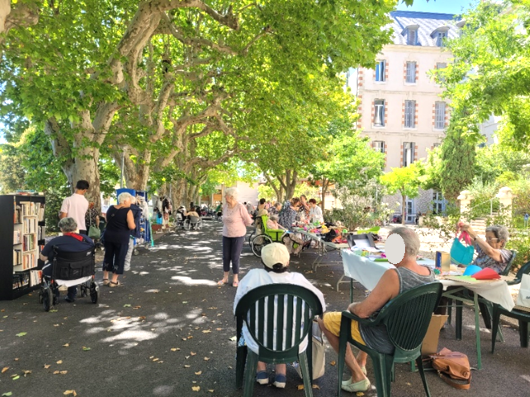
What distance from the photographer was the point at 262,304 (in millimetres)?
3246

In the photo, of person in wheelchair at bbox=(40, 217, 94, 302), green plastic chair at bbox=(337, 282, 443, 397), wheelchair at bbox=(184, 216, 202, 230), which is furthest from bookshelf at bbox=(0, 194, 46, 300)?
wheelchair at bbox=(184, 216, 202, 230)

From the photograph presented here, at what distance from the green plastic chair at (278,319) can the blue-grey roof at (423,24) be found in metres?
47.1

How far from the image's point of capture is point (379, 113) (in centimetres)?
4491

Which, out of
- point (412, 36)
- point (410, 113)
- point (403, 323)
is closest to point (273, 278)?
point (403, 323)

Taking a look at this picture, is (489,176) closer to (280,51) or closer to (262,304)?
(280,51)

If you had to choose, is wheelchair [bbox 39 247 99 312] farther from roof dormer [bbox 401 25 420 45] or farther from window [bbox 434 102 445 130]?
roof dormer [bbox 401 25 420 45]

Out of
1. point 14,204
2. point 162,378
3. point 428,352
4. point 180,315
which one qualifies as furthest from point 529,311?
point 14,204

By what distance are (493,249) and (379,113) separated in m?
41.6

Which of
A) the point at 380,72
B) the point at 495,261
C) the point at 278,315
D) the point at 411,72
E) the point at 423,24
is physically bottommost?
the point at 278,315

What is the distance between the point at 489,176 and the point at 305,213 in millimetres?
26303

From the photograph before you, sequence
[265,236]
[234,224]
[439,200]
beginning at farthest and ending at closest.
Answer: [439,200] < [265,236] < [234,224]

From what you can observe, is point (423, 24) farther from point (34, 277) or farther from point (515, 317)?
point (34, 277)

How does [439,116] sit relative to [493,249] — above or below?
above

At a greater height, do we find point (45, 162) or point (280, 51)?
point (280, 51)
